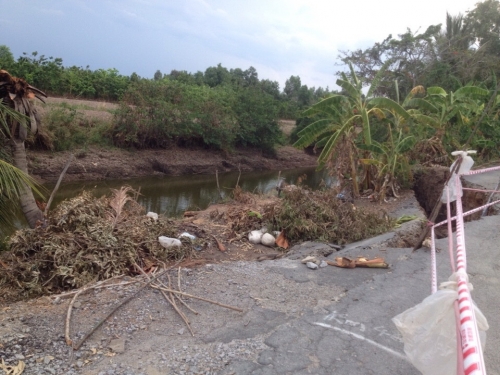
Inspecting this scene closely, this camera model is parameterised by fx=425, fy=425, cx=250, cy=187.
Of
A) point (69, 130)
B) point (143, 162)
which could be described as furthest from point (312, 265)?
point (143, 162)

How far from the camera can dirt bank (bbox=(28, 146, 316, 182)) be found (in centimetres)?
2075

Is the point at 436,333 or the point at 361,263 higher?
the point at 436,333

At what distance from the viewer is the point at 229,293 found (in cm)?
495

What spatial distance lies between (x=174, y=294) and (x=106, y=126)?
2208cm

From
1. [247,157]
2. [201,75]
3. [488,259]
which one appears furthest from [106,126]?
[201,75]

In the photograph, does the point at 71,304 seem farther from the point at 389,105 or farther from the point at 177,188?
the point at 177,188

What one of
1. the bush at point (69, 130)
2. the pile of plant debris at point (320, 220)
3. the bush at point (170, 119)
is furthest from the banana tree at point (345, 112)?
the bush at point (170, 119)

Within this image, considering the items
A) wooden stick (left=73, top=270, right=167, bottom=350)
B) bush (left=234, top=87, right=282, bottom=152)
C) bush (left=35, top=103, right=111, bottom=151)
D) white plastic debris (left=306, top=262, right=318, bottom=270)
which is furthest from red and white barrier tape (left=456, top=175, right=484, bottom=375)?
bush (left=234, top=87, right=282, bottom=152)

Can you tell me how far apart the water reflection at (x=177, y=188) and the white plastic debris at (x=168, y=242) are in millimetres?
7238

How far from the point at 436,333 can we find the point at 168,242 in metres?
5.04

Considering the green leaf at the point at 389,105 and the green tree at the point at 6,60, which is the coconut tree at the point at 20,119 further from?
the green tree at the point at 6,60

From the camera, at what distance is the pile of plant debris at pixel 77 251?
502 centimetres

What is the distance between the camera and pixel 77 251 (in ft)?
17.7

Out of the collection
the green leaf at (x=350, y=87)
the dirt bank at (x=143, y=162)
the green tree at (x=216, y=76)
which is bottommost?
the dirt bank at (x=143, y=162)
